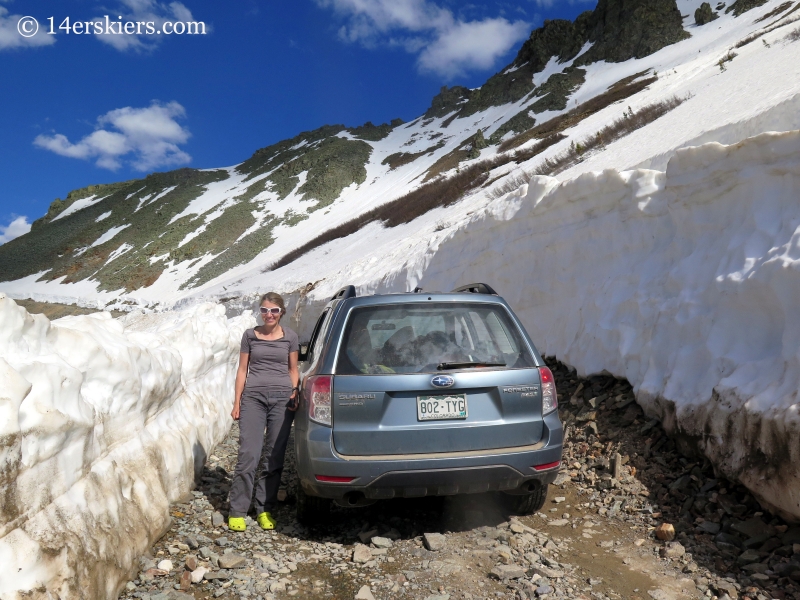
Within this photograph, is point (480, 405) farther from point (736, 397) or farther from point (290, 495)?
point (290, 495)

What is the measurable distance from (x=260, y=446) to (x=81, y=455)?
60.7 inches

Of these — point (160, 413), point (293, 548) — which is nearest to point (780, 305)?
point (293, 548)

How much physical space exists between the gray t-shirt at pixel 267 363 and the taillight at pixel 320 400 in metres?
0.87

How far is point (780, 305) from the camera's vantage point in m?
4.11

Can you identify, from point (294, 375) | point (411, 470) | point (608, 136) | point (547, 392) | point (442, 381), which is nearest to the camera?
point (411, 470)

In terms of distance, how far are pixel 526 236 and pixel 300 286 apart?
45.0 feet

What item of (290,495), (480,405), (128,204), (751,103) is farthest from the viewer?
(128,204)

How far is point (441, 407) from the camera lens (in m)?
3.82

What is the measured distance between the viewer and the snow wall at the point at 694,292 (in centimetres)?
384

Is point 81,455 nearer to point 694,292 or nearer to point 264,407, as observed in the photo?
point 264,407

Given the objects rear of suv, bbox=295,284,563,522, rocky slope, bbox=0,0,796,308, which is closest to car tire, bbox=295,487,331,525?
rear of suv, bbox=295,284,563,522

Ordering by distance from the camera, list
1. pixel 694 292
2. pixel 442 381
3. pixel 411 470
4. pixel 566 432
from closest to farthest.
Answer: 1. pixel 411 470
2. pixel 442 381
3. pixel 694 292
4. pixel 566 432

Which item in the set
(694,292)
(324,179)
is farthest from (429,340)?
(324,179)

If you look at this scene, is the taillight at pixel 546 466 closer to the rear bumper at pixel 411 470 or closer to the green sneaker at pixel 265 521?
the rear bumper at pixel 411 470
